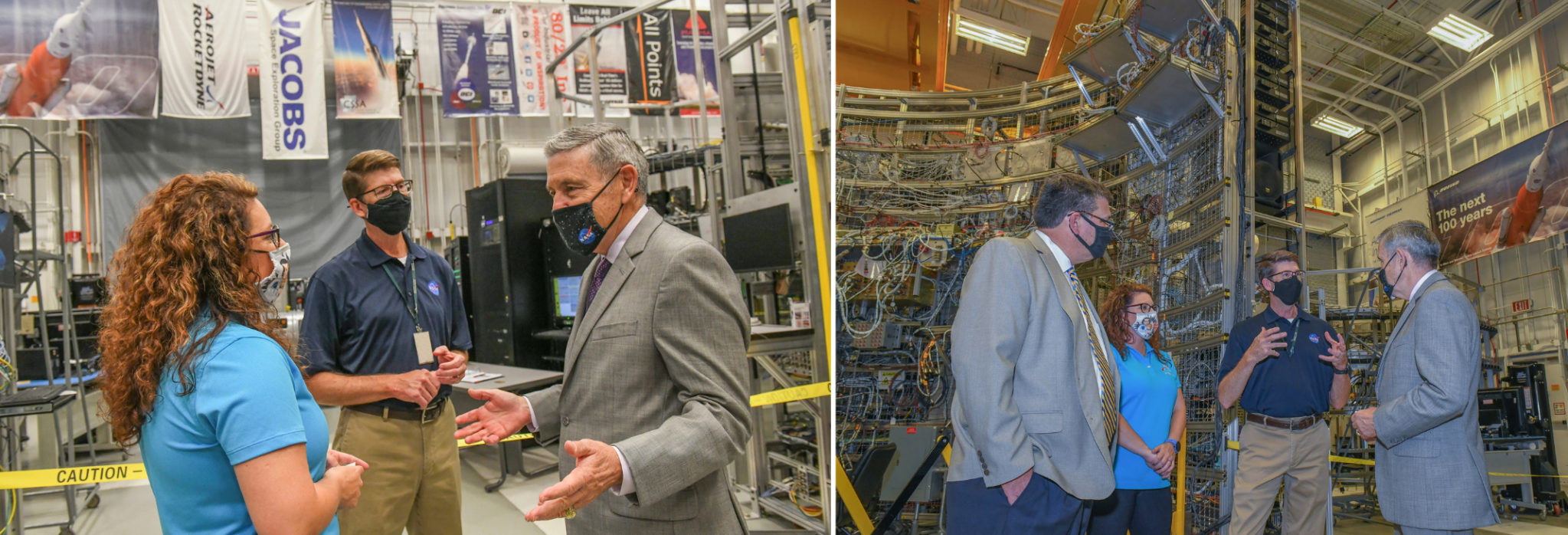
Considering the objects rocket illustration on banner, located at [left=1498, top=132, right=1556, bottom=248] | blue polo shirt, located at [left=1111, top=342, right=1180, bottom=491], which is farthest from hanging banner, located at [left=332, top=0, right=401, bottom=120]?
rocket illustration on banner, located at [left=1498, top=132, right=1556, bottom=248]

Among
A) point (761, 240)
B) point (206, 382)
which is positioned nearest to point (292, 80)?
point (761, 240)

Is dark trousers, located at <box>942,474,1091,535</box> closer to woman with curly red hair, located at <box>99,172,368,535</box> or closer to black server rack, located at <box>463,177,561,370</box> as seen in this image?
woman with curly red hair, located at <box>99,172,368,535</box>

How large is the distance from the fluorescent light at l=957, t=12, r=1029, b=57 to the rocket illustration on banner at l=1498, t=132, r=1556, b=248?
1.30 metres

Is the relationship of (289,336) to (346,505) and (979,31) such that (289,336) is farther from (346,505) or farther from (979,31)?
(979,31)

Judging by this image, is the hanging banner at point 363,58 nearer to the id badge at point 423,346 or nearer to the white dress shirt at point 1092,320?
the id badge at point 423,346

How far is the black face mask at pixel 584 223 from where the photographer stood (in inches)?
68.3

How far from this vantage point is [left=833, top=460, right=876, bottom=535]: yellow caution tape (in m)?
1.41

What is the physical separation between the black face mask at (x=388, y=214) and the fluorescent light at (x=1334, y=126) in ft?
8.76

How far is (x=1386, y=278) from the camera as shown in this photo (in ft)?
6.39

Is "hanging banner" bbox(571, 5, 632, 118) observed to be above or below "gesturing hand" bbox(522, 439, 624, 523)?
above

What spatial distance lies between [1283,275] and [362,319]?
103 inches

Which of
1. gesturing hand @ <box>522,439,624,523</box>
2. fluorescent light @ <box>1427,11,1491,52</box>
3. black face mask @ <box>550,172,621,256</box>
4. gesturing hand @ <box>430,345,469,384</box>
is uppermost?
fluorescent light @ <box>1427,11,1491,52</box>

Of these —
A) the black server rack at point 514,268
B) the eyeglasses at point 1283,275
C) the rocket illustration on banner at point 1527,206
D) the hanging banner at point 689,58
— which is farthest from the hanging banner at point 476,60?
the rocket illustration on banner at point 1527,206

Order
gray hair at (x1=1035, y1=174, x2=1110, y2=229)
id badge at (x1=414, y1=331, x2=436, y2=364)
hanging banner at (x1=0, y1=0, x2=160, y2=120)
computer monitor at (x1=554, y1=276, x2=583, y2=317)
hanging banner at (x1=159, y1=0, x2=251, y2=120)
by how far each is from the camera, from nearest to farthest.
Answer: gray hair at (x1=1035, y1=174, x2=1110, y2=229)
id badge at (x1=414, y1=331, x2=436, y2=364)
computer monitor at (x1=554, y1=276, x2=583, y2=317)
hanging banner at (x1=0, y1=0, x2=160, y2=120)
hanging banner at (x1=159, y1=0, x2=251, y2=120)
